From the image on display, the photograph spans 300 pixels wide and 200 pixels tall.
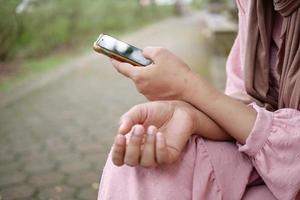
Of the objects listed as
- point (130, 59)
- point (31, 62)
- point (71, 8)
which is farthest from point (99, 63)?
point (130, 59)

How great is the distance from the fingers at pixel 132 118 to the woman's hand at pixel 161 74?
81 mm

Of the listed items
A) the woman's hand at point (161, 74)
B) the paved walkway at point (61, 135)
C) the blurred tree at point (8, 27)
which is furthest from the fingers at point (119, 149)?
the blurred tree at point (8, 27)

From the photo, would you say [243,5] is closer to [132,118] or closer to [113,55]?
[113,55]

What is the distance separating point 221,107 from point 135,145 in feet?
0.97

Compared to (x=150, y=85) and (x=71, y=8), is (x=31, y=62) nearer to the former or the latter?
(x=71, y=8)

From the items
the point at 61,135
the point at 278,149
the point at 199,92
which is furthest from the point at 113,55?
the point at 61,135

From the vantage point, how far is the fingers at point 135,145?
1.04 metres

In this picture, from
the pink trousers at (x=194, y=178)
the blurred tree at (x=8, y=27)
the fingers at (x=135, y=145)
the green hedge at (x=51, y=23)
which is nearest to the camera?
the fingers at (x=135, y=145)

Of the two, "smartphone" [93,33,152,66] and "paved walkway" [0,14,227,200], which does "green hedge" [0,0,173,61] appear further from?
"smartphone" [93,33,152,66]

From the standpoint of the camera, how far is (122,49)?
4.02ft

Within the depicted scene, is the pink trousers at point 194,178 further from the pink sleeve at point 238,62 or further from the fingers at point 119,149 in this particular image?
the pink sleeve at point 238,62

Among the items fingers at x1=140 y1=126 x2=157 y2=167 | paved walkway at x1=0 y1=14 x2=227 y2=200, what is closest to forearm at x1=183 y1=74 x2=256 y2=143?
fingers at x1=140 y1=126 x2=157 y2=167

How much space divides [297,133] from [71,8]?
936 cm

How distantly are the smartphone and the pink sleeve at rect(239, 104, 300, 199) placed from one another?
353 millimetres
